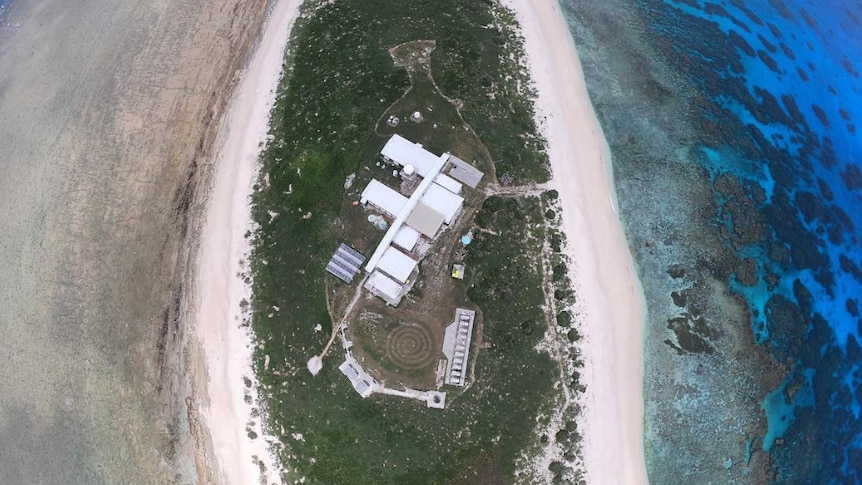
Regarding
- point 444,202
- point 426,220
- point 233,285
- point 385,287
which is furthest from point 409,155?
point 233,285

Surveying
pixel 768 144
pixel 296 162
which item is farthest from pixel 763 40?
pixel 296 162

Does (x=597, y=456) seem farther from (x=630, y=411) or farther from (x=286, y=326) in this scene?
(x=286, y=326)

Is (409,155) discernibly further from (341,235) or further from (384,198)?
(341,235)

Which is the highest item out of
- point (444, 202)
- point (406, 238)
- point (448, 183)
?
point (448, 183)

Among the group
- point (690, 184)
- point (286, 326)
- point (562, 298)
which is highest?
point (690, 184)

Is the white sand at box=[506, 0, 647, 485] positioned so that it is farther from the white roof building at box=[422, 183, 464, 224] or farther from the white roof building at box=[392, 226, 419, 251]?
the white roof building at box=[392, 226, 419, 251]

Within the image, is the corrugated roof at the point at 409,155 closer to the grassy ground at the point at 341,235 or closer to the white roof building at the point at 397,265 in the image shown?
the grassy ground at the point at 341,235

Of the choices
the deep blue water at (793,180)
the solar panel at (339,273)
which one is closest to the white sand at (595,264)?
the deep blue water at (793,180)
